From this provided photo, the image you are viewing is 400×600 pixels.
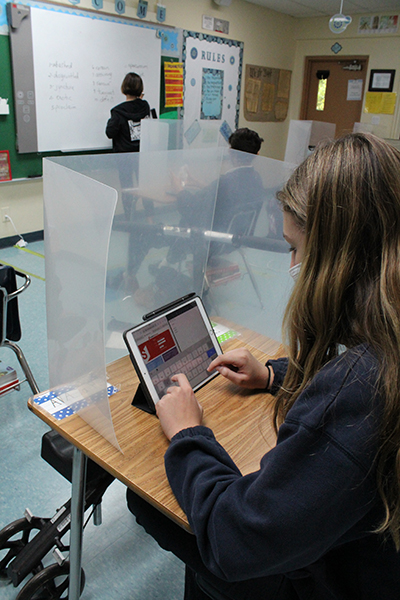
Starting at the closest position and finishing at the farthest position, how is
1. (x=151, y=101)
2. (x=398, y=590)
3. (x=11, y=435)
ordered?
1. (x=398, y=590)
2. (x=11, y=435)
3. (x=151, y=101)

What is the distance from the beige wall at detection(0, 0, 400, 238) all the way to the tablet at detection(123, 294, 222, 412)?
4.32 m

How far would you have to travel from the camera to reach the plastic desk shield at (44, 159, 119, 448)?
83 centimetres

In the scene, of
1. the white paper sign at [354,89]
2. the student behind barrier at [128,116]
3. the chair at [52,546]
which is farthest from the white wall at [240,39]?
the chair at [52,546]

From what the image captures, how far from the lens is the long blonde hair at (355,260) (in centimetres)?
60

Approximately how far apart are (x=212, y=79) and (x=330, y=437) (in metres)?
5.89

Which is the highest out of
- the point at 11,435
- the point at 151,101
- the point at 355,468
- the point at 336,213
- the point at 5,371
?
the point at 151,101

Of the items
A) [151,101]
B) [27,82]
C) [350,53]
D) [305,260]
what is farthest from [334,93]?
[305,260]

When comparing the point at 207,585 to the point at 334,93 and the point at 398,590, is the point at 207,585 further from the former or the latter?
the point at 334,93

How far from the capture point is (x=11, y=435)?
184 cm

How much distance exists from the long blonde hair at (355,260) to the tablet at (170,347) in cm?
40

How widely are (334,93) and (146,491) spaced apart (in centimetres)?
733

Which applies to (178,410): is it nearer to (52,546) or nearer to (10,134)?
(52,546)

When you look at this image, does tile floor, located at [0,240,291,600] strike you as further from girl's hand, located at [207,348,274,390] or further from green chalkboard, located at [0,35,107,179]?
green chalkboard, located at [0,35,107,179]

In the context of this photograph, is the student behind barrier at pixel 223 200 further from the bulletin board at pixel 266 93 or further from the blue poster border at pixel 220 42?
the bulletin board at pixel 266 93
